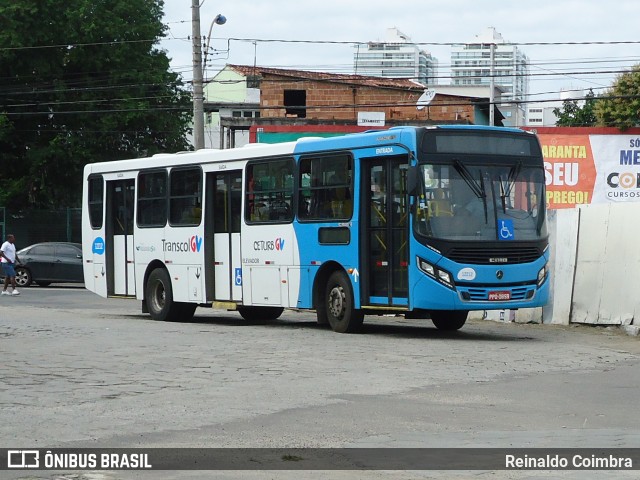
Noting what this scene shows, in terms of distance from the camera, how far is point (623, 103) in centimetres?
4162

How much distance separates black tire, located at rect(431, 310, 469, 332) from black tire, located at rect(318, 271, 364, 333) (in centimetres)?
150

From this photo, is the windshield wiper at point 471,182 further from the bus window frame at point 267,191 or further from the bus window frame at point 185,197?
the bus window frame at point 185,197

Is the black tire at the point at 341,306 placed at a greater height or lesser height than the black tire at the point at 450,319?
greater

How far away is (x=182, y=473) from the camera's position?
7.65 meters

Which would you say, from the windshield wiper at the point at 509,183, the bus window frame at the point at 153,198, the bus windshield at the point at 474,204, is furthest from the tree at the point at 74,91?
the bus windshield at the point at 474,204

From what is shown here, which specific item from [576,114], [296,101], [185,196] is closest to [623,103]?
[296,101]

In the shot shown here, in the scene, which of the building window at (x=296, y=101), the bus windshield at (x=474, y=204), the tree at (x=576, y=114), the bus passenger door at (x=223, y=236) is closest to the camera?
the bus windshield at (x=474, y=204)

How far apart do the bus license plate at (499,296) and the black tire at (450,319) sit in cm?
184

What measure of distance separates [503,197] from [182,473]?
11.0 m

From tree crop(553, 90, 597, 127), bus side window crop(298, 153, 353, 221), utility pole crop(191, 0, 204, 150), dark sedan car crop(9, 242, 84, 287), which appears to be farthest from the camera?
tree crop(553, 90, 597, 127)

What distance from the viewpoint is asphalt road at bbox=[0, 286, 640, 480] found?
904 cm

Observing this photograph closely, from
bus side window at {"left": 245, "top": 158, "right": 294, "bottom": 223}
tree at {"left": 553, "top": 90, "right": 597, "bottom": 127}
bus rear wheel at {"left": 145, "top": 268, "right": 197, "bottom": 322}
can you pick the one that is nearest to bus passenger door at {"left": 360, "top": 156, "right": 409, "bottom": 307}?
bus side window at {"left": 245, "top": 158, "right": 294, "bottom": 223}

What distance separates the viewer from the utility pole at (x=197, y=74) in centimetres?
3462

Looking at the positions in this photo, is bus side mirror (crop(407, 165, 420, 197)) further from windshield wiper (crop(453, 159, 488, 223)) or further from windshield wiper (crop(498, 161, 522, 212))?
windshield wiper (crop(498, 161, 522, 212))
